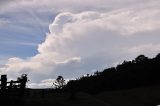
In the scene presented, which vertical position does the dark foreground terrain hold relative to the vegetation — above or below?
below

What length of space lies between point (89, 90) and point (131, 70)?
1074cm

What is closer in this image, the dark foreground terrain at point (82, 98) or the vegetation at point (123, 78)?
the dark foreground terrain at point (82, 98)

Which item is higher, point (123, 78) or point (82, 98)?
point (123, 78)

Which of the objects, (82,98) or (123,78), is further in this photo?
(123,78)

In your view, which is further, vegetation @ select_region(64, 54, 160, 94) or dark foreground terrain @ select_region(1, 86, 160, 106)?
vegetation @ select_region(64, 54, 160, 94)

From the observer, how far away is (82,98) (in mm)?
47156

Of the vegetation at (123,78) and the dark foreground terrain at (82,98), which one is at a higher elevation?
the vegetation at (123,78)

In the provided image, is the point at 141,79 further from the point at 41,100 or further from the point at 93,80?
the point at 41,100

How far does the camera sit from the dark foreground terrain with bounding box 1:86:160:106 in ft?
116

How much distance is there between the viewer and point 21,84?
32188 millimetres

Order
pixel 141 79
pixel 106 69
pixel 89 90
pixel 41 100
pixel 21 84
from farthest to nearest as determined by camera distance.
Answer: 1. pixel 106 69
2. pixel 141 79
3. pixel 89 90
4. pixel 41 100
5. pixel 21 84

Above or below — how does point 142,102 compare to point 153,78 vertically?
below

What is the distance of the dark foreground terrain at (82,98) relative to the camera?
35219 mm

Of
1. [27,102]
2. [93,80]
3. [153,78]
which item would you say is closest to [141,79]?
[153,78]
